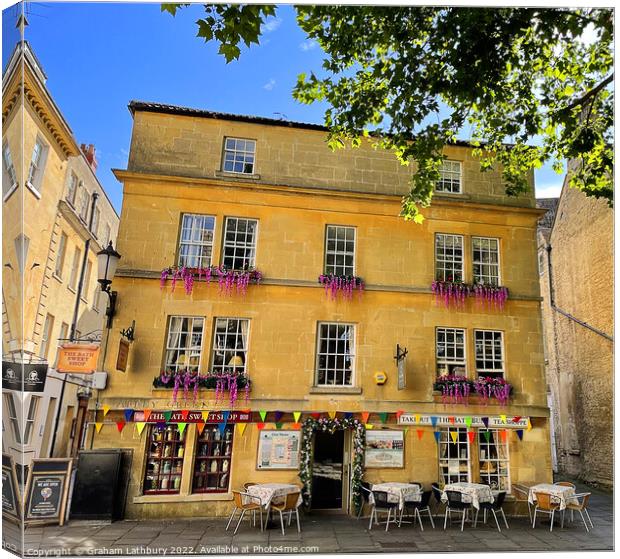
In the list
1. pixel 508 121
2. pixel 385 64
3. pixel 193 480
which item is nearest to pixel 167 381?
Result: pixel 193 480

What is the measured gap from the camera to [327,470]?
30.4ft

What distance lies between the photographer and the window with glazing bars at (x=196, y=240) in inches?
385

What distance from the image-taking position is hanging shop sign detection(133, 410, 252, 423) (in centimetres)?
878

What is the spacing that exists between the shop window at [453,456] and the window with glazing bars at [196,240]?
6.07 m

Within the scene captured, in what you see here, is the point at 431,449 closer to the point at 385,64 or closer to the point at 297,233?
the point at 297,233

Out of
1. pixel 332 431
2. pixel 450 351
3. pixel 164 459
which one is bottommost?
pixel 164 459

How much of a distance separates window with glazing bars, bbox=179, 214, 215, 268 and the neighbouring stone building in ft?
27.0

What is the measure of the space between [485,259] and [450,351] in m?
2.33

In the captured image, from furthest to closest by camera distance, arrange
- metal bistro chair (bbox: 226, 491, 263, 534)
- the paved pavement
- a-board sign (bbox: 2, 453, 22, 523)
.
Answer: metal bistro chair (bbox: 226, 491, 263, 534)
the paved pavement
a-board sign (bbox: 2, 453, 22, 523)

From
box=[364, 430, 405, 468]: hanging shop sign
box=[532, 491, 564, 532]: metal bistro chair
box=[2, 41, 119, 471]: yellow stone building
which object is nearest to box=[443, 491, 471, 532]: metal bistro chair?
box=[364, 430, 405, 468]: hanging shop sign

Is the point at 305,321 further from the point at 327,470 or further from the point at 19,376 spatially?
the point at 19,376

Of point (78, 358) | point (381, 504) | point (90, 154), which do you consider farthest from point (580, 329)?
point (90, 154)

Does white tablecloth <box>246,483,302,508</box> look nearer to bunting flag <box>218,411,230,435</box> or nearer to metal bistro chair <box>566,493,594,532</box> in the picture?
bunting flag <box>218,411,230,435</box>

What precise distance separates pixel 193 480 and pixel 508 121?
8.86 m
